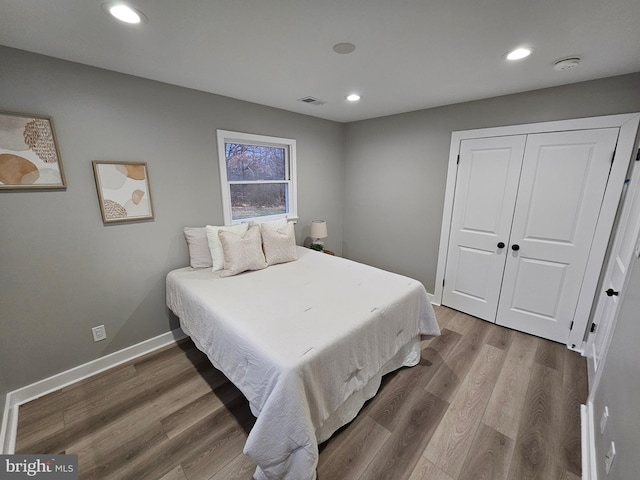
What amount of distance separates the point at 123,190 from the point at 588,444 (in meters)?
3.57

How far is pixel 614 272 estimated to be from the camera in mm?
2029

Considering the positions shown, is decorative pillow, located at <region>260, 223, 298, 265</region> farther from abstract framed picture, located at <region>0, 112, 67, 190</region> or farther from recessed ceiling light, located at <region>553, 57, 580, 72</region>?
recessed ceiling light, located at <region>553, 57, 580, 72</region>

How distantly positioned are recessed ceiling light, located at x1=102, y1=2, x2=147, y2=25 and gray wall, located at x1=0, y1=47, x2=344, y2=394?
87 centimetres

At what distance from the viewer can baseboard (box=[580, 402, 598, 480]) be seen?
1.36 m

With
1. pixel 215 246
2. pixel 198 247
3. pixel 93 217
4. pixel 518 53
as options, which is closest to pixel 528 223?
pixel 518 53

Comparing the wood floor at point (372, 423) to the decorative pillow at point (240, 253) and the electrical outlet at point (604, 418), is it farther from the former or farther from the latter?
the decorative pillow at point (240, 253)

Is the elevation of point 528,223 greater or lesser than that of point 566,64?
lesser

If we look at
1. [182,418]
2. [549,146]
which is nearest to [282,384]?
[182,418]

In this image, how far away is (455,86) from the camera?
88.0 inches

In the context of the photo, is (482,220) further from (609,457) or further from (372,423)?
(372,423)

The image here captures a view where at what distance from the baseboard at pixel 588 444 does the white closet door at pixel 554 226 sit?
3.19 feet

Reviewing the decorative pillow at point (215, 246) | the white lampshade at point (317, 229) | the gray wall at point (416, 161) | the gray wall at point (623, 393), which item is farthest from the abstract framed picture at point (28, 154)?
the gray wall at point (623, 393)

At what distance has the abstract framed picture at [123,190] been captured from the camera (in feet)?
6.53

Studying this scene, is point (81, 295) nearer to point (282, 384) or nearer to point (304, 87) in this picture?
point (282, 384)
